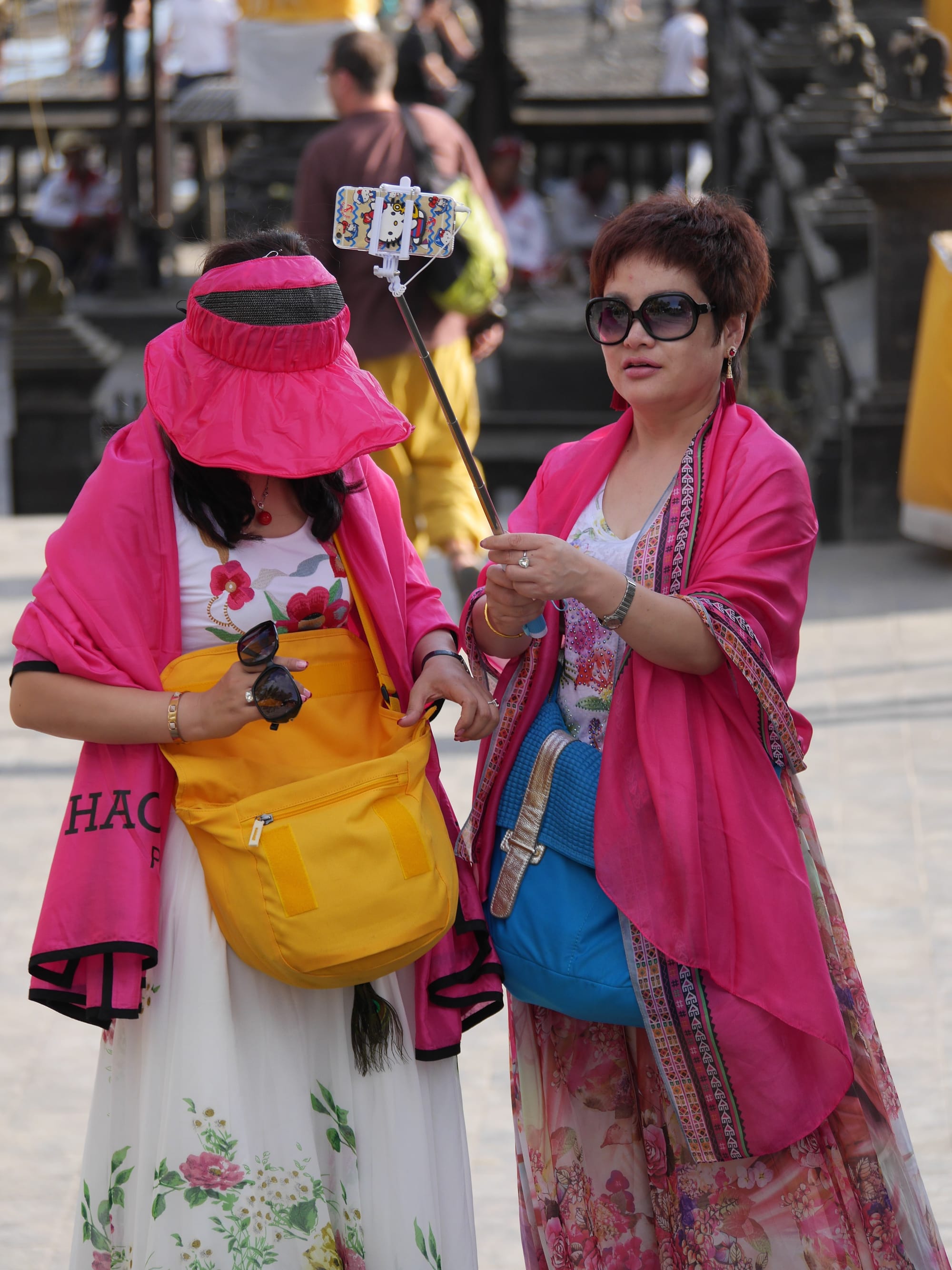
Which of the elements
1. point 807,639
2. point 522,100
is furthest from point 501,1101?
point 522,100

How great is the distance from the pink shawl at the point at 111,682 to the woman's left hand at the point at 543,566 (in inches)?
18.5

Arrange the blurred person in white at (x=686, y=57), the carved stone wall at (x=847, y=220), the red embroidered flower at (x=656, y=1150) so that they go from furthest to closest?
the blurred person in white at (x=686, y=57)
the carved stone wall at (x=847, y=220)
the red embroidered flower at (x=656, y=1150)

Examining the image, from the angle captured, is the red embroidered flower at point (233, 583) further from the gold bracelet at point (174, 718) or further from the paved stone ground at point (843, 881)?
the paved stone ground at point (843, 881)

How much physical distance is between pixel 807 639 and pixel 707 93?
10913 mm

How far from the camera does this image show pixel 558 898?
2.61 meters

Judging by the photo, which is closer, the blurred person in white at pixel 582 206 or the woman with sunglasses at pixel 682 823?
the woman with sunglasses at pixel 682 823

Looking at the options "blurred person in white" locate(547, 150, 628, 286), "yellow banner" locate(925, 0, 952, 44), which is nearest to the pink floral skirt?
"yellow banner" locate(925, 0, 952, 44)

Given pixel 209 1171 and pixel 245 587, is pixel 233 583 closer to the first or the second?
pixel 245 587

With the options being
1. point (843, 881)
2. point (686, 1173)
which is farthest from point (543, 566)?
point (843, 881)

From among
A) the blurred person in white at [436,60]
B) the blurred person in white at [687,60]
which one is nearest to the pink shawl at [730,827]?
the blurred person in white at [436,60]

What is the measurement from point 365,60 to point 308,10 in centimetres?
872

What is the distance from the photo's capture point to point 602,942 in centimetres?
257

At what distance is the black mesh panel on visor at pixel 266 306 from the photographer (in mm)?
2441

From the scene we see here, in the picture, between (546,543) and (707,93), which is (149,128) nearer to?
(707,93)
